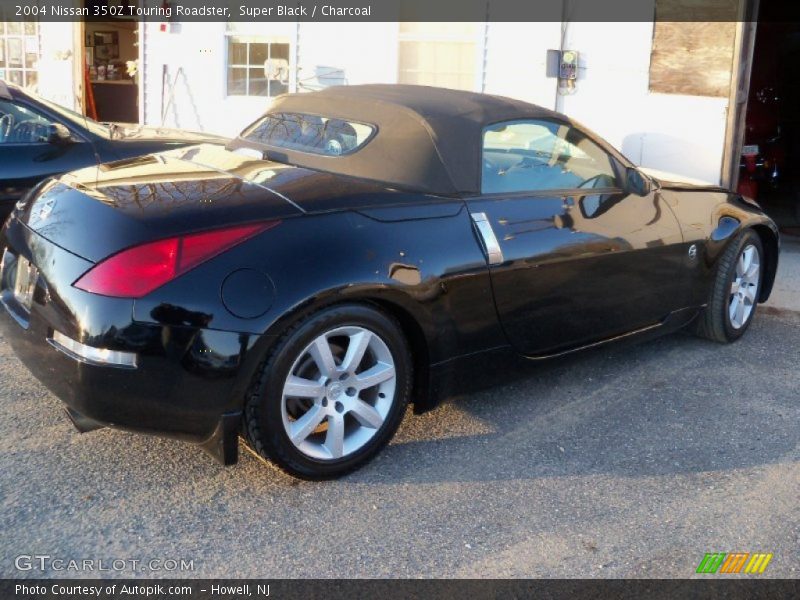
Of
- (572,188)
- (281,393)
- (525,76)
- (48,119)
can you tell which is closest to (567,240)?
(572,188)

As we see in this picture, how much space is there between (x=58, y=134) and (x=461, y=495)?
4.06 metres

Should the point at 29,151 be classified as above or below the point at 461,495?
above

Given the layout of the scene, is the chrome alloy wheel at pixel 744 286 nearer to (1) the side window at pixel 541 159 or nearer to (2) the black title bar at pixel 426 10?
(1) the side window at pixel 541 159

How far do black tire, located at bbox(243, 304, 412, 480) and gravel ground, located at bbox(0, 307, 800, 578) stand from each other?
10 centimetres

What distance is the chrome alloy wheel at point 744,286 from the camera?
5656 mm

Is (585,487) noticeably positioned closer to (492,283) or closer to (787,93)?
(492,283)

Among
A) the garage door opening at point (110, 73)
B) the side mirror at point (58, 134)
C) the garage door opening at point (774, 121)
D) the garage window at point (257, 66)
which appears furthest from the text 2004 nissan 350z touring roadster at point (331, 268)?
the garage door opening at point (110, 73)

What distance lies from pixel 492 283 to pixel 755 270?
249 cm

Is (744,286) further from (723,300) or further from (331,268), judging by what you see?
(331,268)

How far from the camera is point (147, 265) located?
333 centimetres

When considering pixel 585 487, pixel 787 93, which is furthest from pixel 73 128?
pixel 787 93

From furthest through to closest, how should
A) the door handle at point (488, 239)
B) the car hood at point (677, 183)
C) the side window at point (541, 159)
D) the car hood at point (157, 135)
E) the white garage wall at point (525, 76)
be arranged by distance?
the white garage wall at point (525, 76)
the car hood at point (157, 135)
the car hood at point (677, 183)
the side window at point (541, 159)
the door handle at point (488, 239)

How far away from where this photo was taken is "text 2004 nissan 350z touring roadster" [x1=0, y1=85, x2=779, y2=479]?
336 centimetres

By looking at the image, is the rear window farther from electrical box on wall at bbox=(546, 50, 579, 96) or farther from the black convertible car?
electrical box on wall at bbox=(546, 50, 579, 96)
